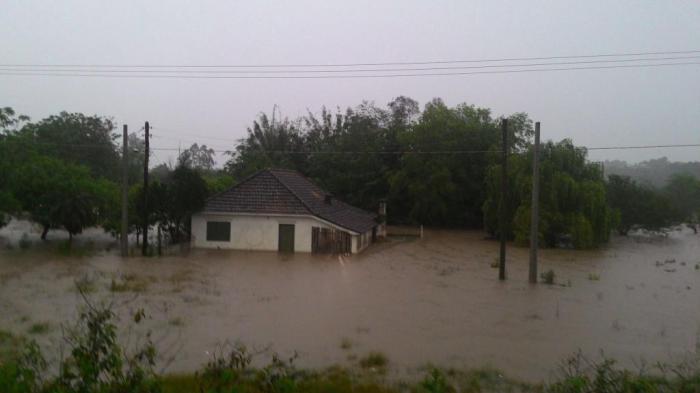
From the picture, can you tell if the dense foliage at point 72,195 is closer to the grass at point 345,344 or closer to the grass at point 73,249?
the grass at point 73,249

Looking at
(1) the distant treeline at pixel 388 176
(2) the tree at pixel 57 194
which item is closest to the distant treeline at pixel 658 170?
(1) the distant treeline at pixel 388 176

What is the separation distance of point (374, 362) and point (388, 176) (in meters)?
43.2

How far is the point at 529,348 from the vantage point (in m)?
12.4

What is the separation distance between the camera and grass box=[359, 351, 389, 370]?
10477mm

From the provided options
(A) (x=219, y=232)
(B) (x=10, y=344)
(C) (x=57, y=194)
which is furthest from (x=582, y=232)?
(B) (x=10, y=344)

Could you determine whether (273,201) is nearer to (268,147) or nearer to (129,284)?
(129,284)

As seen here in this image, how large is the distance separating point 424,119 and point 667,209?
2040 centimetres

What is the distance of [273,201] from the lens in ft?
110

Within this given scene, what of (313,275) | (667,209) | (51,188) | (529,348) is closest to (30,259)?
(51,188)

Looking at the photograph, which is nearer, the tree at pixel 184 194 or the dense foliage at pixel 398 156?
the tree at pixel 184 194

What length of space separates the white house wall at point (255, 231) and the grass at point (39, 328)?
19328 mm

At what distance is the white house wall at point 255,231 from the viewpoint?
107 ft

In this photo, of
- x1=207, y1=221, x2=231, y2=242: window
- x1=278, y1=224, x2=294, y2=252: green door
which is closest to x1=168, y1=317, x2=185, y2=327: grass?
x1=278, y1=224, x2=294, y2=252: green door

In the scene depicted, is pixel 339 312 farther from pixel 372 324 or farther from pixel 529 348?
pixel 529 348
